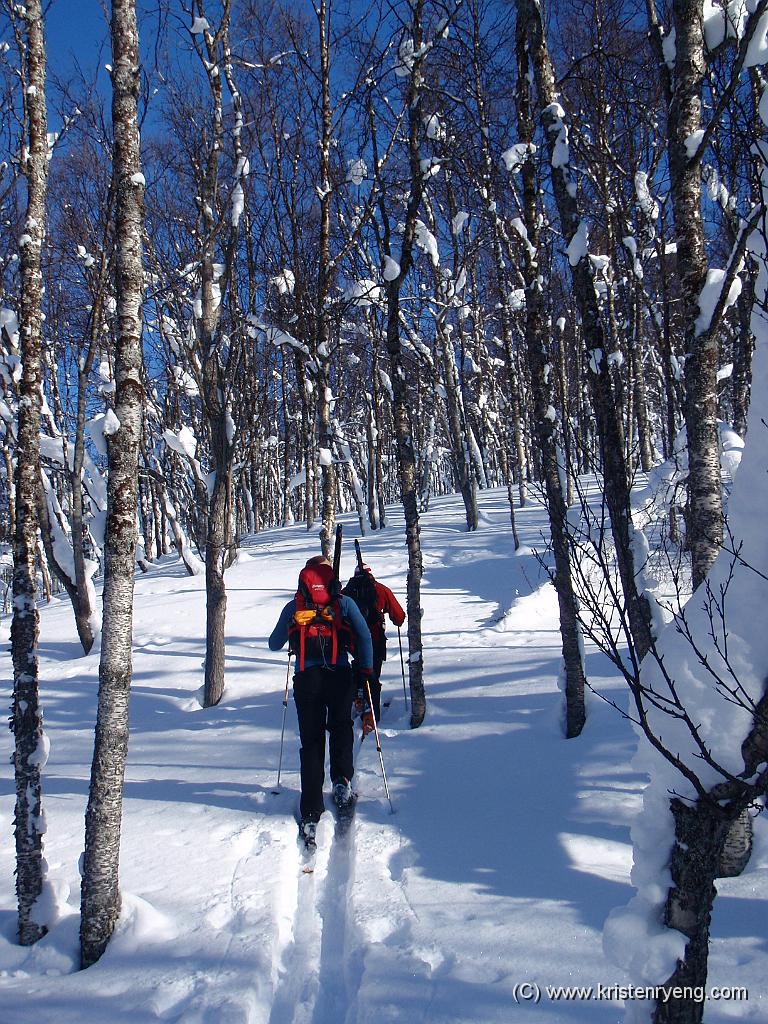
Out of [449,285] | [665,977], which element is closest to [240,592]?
[449,285]

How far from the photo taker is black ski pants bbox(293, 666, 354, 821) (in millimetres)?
4828

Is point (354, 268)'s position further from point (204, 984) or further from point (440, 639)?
point (204, 984)

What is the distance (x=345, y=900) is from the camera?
3.83 meters

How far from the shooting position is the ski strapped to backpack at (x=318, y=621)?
5.02 meters

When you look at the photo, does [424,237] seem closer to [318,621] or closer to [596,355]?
[596,355]

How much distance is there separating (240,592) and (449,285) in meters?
8.29

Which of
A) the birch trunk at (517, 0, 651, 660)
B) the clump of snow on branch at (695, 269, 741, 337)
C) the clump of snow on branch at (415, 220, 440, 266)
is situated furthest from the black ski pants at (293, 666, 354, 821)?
the clump of snow on branch at (415, 220, 440, 266)

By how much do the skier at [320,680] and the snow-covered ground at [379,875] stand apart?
1.07ft

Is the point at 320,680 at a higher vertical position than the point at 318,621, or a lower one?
lower

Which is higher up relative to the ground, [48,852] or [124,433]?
[124,433]

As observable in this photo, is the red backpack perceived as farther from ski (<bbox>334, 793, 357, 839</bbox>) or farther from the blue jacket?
ski (<bbox>334, 793, 357, 839</bbox>)

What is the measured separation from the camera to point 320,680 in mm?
5027

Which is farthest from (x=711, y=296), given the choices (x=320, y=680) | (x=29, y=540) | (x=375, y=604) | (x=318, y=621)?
(x=375, y=604)

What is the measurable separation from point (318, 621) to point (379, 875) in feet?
6.05
